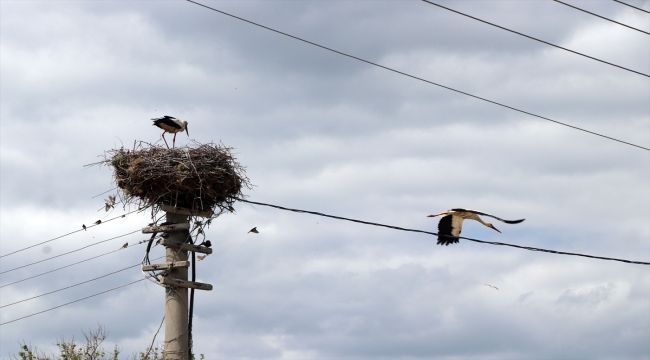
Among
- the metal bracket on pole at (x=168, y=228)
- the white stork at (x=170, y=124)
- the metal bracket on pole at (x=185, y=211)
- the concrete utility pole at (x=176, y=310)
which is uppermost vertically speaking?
the white stork at (x=170, y=124)

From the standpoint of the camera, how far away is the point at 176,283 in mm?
9680

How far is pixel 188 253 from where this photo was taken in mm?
A: 10062

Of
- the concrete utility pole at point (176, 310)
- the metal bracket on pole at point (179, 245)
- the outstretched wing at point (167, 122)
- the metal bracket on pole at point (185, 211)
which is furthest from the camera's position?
the outstretched wing at point (167, 122)

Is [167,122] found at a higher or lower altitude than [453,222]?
higher

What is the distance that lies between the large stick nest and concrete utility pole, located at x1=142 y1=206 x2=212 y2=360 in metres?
0.30

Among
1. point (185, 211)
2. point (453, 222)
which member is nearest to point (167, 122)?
point (185, 211)

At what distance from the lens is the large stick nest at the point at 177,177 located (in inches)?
400

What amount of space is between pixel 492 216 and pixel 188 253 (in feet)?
12.6

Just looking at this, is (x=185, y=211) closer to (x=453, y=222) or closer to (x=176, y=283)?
(x=176, y=283)

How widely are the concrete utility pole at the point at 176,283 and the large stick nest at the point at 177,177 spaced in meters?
0.30

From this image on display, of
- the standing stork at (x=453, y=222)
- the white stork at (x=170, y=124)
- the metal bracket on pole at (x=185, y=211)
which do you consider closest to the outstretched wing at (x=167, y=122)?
the white stork at (x=170, y=124)

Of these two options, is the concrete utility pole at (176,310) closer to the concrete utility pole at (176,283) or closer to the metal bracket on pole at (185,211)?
the concrete utility pole at (176,283)

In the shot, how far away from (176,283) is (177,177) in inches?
53.7

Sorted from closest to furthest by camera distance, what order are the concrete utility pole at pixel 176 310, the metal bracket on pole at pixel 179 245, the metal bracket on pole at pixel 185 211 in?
1. the concrete utility pole at pixel 176 310
2. the metal bracket on pole at pixel 179 245
3. the metal bracket on pole at pixel 185 211
